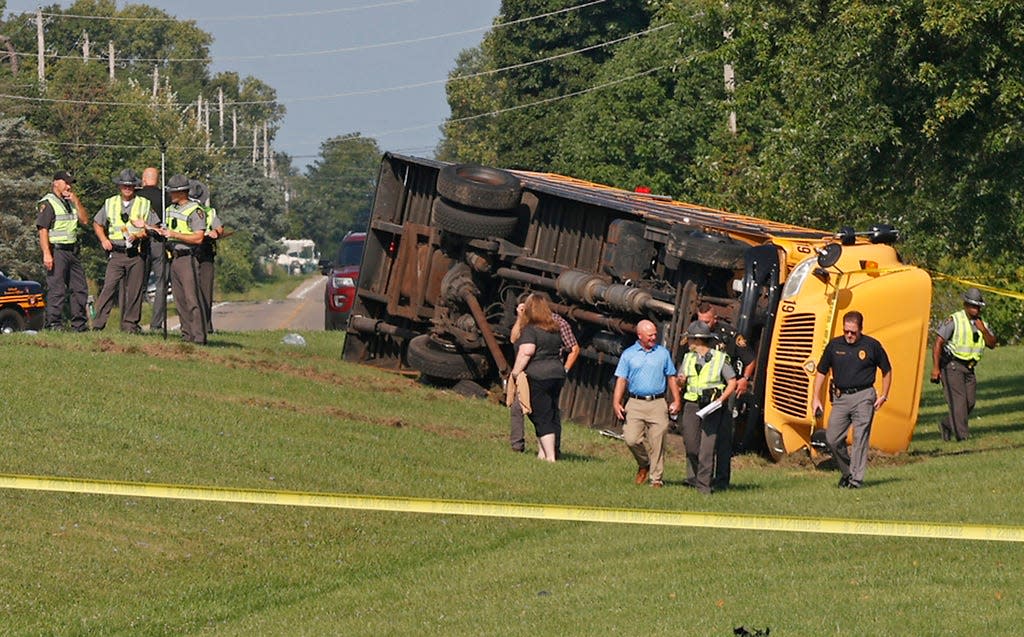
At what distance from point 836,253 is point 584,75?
187ft

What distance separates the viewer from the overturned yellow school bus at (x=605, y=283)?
1867cm

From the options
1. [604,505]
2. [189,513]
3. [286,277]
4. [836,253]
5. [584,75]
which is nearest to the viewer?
[189,513]

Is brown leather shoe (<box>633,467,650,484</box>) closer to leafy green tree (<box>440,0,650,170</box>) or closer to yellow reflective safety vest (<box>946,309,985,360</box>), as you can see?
yellow reflective safety vest (<box>946,309,985,360</box>)

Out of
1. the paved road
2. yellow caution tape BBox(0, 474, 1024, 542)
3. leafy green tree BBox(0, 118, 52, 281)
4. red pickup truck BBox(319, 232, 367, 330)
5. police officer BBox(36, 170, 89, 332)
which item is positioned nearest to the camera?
yellow caution tape BBox(0, 474, 1024, 542)

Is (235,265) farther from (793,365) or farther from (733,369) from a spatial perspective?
(733,369)

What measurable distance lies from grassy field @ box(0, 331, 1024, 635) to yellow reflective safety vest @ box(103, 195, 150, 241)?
98.4 inches

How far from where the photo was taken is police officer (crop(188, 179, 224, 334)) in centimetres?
2328

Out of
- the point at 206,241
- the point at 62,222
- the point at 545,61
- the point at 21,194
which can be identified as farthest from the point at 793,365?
the point at 545,61

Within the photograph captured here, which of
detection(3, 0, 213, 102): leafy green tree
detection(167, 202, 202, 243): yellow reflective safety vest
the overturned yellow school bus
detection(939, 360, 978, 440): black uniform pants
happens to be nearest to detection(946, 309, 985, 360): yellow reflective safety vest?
detection(939, 360, 978, 440): black uniform pants

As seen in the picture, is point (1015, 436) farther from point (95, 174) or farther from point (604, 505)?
point (95, 174)

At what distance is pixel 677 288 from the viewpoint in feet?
65.7

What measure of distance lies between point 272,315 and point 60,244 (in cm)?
5058

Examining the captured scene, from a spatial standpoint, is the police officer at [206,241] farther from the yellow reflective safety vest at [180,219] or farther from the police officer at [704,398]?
the police officer at [704,398]

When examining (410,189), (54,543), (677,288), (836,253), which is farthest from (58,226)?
(54,543)
